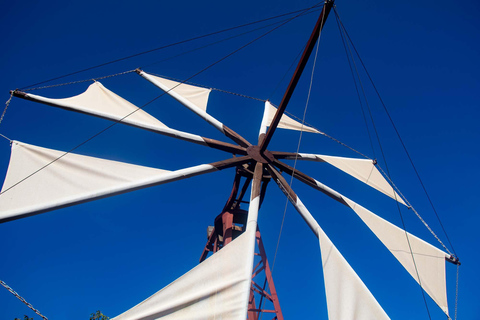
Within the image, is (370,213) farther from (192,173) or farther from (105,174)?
(105,174)

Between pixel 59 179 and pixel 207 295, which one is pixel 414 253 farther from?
pixel 59 179

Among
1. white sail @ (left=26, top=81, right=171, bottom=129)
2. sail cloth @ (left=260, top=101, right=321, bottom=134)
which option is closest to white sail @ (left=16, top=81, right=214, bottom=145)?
white sail @ (left=26, top=81, right=171, bottom=129)

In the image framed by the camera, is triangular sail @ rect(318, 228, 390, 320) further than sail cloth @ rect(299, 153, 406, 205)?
No

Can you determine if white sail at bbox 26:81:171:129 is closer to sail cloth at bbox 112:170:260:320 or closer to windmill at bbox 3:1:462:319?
windmill at bbox 3:1:462:319

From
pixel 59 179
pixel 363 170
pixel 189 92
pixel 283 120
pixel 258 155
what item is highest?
pixel 283 120

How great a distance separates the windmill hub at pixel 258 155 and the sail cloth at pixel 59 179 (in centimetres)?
205

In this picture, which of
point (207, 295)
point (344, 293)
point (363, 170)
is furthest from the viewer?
point (363, 170)

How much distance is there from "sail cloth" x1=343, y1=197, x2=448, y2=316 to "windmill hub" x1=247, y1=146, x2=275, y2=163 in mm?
2345

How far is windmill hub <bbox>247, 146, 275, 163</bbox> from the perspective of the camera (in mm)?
7724

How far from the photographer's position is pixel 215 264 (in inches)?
191

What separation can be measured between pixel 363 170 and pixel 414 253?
299 cm

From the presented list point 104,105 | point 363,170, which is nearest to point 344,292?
point 363,170

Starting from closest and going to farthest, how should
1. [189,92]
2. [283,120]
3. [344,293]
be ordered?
[344,293], [189,92], [283,120]

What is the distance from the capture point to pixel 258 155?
779 centimetres
